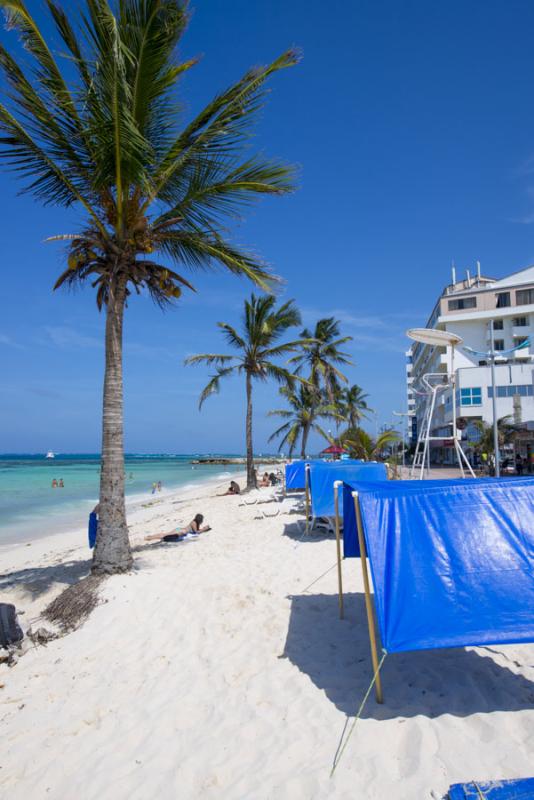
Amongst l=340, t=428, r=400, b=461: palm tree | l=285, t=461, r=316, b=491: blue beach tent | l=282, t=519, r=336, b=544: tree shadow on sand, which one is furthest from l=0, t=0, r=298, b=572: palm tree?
l=340, t=428, r=400, b=461: palm tree

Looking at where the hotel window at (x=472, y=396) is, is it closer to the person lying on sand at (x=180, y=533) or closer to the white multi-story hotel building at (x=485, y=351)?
the white multi-story hotel building at (x=485, y=351)

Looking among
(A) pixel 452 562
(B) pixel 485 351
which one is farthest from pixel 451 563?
(B) pixel 485 351

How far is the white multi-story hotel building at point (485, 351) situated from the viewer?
37875 mm

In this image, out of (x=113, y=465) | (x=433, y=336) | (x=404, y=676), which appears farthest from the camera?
(x=433, y=336)

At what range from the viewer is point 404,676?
13.5 ft

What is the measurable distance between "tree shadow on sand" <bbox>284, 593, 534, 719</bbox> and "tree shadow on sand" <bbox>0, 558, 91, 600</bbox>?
4198 millimetres

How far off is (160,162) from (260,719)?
7404mm

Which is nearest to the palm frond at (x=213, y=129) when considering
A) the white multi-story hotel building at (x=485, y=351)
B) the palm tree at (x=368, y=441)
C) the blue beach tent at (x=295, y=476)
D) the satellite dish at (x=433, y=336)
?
the satellite dish at (x=433, y=336)

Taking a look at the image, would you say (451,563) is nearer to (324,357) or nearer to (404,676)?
(404,676)

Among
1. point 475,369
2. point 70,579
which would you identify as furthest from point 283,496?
point 475,369

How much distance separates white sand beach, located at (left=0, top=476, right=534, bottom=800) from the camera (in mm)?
3002

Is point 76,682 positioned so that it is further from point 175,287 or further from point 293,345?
point 293,345

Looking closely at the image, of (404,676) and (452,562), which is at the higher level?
(452,562)

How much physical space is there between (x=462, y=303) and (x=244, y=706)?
163 ft
